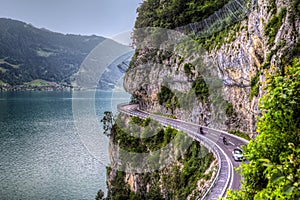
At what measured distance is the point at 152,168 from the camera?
3931 centimetres

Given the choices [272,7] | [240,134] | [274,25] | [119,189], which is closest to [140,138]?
[119,189]

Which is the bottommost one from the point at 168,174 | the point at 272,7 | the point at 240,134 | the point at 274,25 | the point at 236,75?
the point at 168,174

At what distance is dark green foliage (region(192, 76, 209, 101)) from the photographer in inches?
1610

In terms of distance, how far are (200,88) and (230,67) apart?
882 cm

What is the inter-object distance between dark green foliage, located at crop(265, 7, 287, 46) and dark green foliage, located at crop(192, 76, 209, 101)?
662 inches

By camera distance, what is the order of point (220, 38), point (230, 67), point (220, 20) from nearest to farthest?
point (230, 67), point (220, 38), point (220, 20)

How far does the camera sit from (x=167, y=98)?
51.7 metres

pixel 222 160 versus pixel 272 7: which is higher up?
pixel 272 7

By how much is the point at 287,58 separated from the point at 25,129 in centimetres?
7884

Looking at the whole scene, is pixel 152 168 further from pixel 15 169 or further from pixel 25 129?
pixel 25 129

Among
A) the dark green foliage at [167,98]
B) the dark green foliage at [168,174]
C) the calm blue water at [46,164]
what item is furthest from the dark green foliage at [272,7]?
the calm blue water at [46,164]

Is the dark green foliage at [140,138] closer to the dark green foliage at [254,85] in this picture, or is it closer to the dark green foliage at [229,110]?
the dark green foliage at [229,110]

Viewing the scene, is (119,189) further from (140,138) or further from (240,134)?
(240,134)

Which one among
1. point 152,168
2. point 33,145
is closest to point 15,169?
point 33,145
